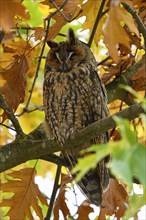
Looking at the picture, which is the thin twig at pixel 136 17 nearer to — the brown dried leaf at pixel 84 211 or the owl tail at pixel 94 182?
the owl tail at pixel 94 182

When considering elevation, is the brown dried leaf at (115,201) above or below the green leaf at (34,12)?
below

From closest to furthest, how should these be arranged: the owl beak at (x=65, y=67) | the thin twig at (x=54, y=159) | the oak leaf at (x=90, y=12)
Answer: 1. the thin twig at (x=54, y=159)
2. the oak leaf at (x=90, y=12)
3. the owl beak at (x=65, y=67)

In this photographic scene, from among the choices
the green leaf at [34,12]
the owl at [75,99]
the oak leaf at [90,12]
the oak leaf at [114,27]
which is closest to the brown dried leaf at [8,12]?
the oak leaf at [114,27]

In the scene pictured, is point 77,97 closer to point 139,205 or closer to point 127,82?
point 127,82

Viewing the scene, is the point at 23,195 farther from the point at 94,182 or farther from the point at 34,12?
the point at 34,12

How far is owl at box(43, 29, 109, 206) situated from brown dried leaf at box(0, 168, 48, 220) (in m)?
0.23

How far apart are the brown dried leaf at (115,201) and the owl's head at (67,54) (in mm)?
736

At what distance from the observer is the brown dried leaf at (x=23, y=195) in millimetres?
3092

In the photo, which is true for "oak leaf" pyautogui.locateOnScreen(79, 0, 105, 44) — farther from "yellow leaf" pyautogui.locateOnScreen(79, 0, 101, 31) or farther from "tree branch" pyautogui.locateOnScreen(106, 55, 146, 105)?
"tree branch" pyautogui.locateOnScreen(106, 55, 146, 105)

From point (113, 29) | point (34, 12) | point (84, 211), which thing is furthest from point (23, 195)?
point (113, 29)

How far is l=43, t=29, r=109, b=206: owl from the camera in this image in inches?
126

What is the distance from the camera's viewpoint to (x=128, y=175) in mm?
1179

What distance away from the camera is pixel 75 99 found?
324cm

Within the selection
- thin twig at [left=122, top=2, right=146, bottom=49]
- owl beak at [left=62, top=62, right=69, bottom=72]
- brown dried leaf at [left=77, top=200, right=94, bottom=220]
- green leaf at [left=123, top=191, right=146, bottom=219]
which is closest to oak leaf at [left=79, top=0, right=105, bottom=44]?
owl beak at [left=62, top=62, right=69, bottom=72]
